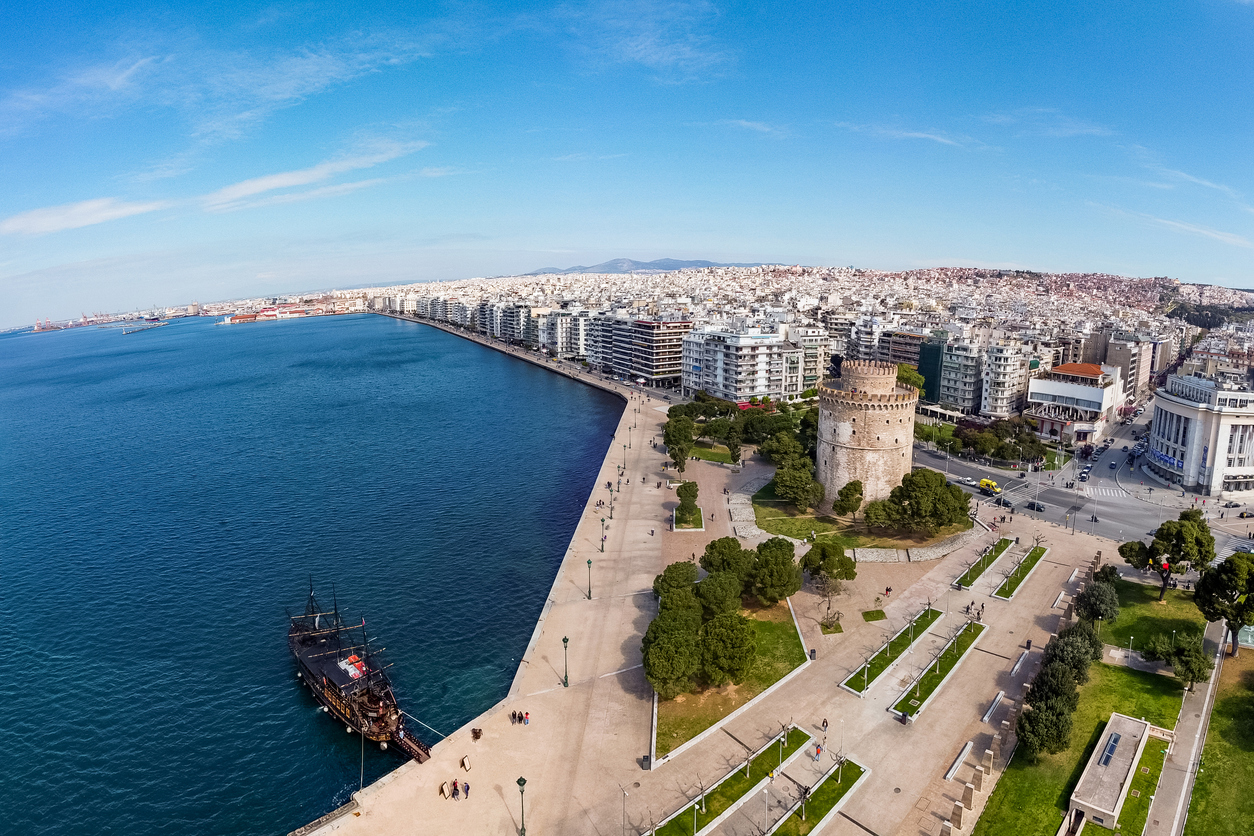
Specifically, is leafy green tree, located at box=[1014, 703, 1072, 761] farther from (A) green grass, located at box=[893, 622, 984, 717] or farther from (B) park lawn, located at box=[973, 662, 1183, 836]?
(A) green grass, located at box=[893, 622, 984, 717]

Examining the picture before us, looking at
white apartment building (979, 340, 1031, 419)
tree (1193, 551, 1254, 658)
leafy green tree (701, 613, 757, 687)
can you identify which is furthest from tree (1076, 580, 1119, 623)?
white apartment building (979, 340, 1031, 419)

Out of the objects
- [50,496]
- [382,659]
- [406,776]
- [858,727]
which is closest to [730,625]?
[858,727]

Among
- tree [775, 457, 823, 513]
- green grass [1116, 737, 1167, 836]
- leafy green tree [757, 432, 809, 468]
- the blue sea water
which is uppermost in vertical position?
leafy green tree [757, 432, 809, 468]

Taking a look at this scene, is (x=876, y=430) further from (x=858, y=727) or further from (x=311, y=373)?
(x=311, y=373)

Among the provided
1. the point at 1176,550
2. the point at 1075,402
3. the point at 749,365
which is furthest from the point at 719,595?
the point at 749,365

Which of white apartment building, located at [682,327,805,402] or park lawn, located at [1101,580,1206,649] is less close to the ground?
white apartment building, located at [682,327,805,402]

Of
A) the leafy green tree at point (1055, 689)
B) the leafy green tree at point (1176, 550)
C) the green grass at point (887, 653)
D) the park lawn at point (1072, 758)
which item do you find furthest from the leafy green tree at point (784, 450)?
the leafy green tree at point (1055, 689)
